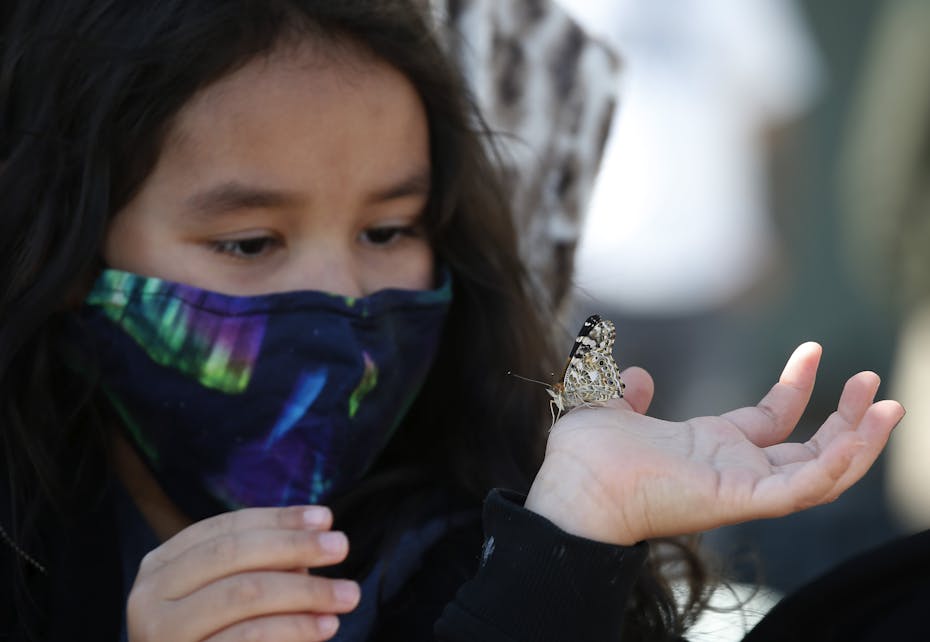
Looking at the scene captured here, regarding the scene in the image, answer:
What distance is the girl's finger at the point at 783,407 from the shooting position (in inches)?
59.9

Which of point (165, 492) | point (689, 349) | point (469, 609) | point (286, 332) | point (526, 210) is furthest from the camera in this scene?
point (689, 349)

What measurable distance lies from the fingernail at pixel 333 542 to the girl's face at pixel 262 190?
1.80 feet

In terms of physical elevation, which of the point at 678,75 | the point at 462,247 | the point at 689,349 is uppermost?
the point at 678,75

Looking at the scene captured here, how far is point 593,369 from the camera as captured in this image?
5.20ft

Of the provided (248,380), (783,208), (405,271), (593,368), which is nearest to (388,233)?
(405,271)

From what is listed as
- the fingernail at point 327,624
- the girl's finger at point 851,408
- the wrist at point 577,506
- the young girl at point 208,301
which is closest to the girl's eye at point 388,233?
the young girl at point 208,301

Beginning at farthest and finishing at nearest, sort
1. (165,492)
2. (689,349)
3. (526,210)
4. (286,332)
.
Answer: (689,349) < (526,210) < (165,492) < (286,332)

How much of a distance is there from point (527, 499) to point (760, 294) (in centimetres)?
404

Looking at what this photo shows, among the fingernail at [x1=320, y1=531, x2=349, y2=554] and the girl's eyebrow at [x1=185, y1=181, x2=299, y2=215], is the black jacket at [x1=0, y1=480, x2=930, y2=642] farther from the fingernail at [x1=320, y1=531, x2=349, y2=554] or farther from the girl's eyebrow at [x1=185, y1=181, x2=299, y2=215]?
the girl's eyebrow at [x1=185, y1=181, x2=299, y2=215]

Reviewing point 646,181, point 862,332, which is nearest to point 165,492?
point 646,181

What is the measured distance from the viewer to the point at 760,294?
535cm

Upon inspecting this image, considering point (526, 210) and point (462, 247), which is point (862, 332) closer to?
point (526, 210)

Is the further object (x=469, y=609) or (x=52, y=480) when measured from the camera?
(x=52, y=480)

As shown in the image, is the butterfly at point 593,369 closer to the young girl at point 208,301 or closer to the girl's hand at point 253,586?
the young girl at point 208,301
